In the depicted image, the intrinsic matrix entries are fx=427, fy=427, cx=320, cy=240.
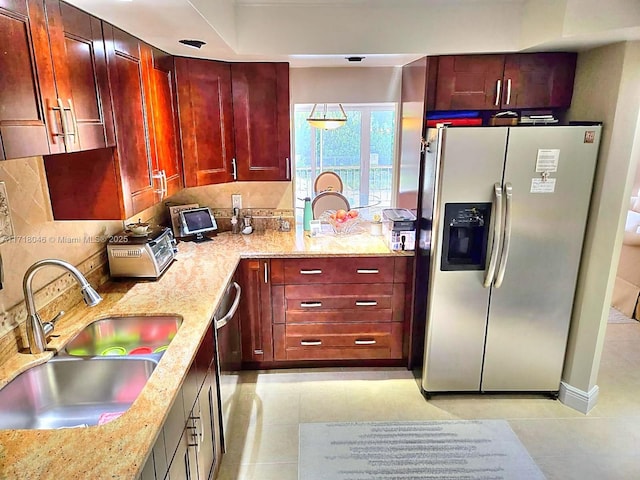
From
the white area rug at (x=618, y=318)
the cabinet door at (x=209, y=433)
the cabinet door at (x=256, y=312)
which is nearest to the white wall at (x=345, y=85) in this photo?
the cabinet door at (x=256, y=312)

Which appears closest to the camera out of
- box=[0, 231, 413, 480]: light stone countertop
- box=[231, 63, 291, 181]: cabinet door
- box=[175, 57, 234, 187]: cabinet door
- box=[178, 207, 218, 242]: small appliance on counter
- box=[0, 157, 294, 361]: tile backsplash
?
box=[0, 231, 413, 480]: light stone countertop

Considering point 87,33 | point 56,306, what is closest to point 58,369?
point 56,306

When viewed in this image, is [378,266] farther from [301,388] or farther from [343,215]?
[301,388]

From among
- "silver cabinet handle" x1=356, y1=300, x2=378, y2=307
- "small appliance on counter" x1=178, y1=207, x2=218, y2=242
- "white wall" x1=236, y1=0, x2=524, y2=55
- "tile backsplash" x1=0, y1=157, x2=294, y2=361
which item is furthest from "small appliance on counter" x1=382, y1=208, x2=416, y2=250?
"tile backsplash" x1=0, y1=157, x2=294, y2=361

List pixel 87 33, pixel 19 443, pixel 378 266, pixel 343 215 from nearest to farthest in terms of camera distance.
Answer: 1. pixel 19 443
2. pixel 87 33
3. pixel 378 266
4. pixel 343 215

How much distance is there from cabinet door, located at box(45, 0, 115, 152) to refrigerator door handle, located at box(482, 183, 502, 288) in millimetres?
1933

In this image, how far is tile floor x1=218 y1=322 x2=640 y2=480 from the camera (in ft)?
7.28

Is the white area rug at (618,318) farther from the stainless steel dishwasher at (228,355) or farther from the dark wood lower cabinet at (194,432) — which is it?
the dark wood lower cabinet at (194,432)

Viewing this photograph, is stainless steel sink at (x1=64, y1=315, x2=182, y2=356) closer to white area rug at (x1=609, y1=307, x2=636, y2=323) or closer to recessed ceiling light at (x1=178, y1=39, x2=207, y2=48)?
recessed ceiling light at (x1=178, y1=39, x2=207, y2=48)

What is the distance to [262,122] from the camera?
2.86m

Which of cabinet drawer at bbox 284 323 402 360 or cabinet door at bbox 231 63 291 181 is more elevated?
cabinet door at bbox 231 63 291 181

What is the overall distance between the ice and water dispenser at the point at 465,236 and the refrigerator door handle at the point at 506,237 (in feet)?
0.30

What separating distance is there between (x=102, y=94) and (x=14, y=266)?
0.75 m

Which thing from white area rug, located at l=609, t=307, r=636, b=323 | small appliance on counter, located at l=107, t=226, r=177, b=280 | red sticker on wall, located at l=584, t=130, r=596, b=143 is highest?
red sticker on wall, located at l=584, t=130, r=596, b=143
